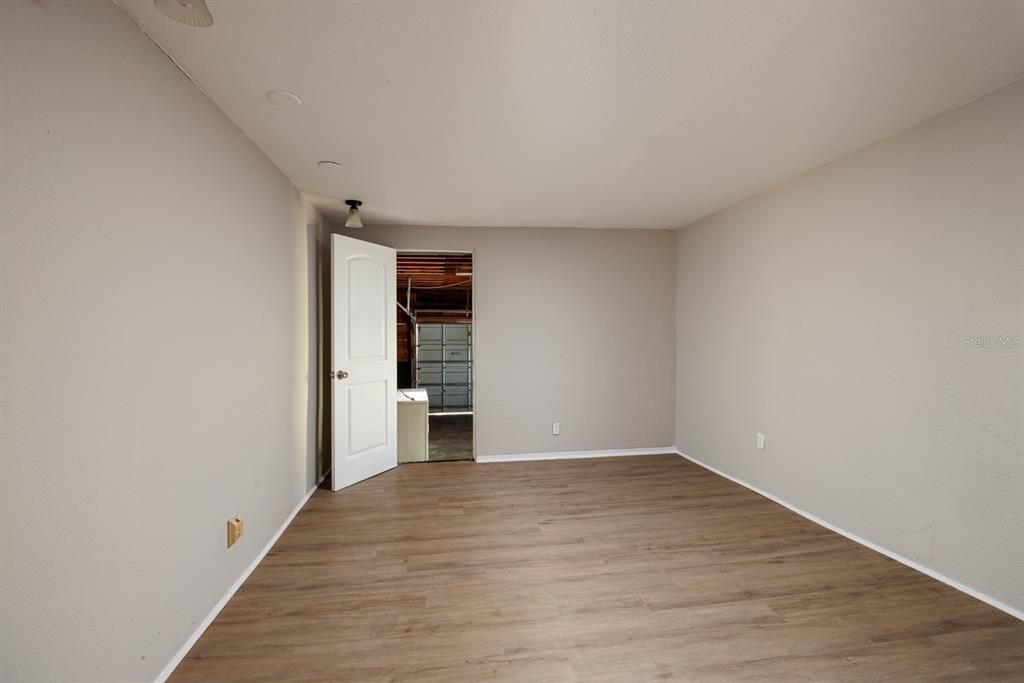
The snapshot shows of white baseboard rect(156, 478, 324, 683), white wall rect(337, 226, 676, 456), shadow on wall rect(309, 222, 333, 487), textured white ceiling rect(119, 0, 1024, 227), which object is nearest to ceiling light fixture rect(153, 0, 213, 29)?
textured white ceiling rect(119, 0, 1024, 227)

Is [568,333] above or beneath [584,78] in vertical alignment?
beneath

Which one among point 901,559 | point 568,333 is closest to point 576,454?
point 568,333

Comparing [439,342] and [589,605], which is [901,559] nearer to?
[589,605]

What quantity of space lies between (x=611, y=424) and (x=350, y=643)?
10.5ft

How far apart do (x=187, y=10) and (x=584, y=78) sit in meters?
1.35

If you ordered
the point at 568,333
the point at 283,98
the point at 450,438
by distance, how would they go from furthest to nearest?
the point at 450,438 < the point at 568,333 < the point at 283,98

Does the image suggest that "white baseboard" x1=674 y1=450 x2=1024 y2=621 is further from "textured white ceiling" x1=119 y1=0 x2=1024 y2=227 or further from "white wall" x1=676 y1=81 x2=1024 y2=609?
"textured white ceiling" x1=119 y1=0 x2=1024 y2=227

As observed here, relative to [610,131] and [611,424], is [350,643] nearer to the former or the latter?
[610,131]

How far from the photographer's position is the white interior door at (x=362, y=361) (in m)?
3.48

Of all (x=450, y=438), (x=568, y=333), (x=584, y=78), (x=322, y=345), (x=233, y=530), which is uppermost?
(x=584, y=78)

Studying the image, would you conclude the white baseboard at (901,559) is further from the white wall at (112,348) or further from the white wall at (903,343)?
the white wall at (112,348)

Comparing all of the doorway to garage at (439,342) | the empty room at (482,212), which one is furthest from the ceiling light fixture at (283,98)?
the doorway to garage at (439,342)

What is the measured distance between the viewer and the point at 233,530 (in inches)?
80.7

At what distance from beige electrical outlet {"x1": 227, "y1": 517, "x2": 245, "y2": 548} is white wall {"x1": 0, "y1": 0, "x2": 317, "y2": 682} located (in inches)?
1.8
